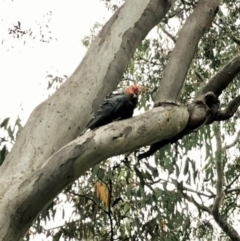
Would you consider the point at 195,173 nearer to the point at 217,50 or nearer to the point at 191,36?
the point at 191,36

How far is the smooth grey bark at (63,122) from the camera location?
1.12m

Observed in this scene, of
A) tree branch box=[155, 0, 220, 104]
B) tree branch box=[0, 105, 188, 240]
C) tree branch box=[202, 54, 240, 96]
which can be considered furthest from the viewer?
tree branch box=[202, 54, 240, 96]

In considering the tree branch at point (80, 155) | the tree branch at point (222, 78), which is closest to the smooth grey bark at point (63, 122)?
the tree branch at point (80, 155)

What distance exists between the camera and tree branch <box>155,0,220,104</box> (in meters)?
1.55

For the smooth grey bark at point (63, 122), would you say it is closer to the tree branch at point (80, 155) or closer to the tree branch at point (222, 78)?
the tree branch at point (80, 155)

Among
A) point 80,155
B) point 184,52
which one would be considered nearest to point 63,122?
point 80,155

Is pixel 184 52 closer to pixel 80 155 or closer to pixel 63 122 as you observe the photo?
pixel 63 122

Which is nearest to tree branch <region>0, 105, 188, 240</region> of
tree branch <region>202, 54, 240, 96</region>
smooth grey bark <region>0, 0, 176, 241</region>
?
smooth grey bark <region>0, 0, 176, 241</region>

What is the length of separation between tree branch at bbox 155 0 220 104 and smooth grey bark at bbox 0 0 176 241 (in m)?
0.13

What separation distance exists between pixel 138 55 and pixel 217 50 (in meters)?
0.73

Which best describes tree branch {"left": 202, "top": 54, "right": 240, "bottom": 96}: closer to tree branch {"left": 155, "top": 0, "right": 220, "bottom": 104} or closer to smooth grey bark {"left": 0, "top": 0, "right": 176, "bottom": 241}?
tree branch {"left": 155, "top": 0, "right": 220, "bottom": 104}

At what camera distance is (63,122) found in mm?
1382

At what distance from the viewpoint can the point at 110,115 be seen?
1.70m

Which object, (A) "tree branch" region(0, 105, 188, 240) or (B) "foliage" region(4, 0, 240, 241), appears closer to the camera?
(A) "tree branch" region(0, 105, 188, 240)
